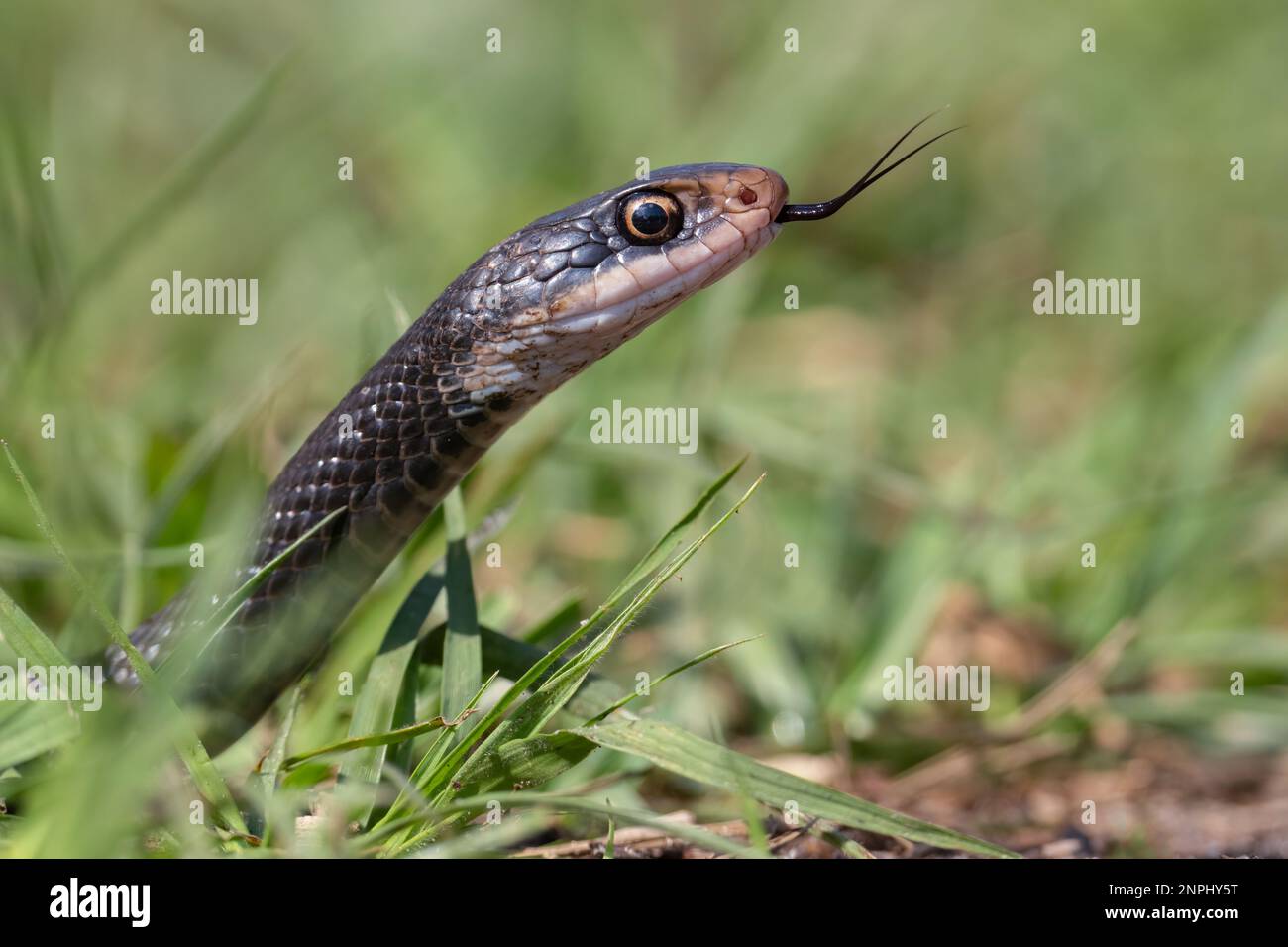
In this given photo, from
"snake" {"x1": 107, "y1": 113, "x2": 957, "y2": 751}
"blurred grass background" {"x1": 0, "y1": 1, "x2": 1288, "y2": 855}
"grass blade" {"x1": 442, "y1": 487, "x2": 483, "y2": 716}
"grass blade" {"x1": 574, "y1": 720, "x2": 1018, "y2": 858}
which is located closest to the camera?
"grass blade" {"x1": 574, "y1": 720, "x2": 1018, "y2": 858}

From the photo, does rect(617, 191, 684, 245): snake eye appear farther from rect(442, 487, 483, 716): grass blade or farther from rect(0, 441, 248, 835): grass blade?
rect(0, 441, 248, 835): grass blade

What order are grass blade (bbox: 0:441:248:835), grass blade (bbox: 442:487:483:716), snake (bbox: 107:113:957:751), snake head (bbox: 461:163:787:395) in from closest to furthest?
grass blade (bbox: 0:441:248:835) < grass blade (bbox: 442:487:483:716) < snake (bbox: 107:113:957:751) < snake head (bbox: 461:163:787:395)

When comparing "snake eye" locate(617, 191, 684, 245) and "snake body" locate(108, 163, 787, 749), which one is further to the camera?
"snake eye" locate(617, 191, 684, 245)

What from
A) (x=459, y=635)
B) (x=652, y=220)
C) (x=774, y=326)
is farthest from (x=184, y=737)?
(x=774, y=326)

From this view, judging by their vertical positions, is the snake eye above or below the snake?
above

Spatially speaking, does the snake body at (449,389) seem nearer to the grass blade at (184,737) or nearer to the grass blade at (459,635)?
the grass blade at (459,635)

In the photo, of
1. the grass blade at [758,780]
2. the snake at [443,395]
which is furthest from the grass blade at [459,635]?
the grass blade at [758,780]

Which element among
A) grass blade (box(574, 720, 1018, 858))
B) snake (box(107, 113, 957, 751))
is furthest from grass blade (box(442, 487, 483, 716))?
grass blade (box(574, 720, 1018, 858))
